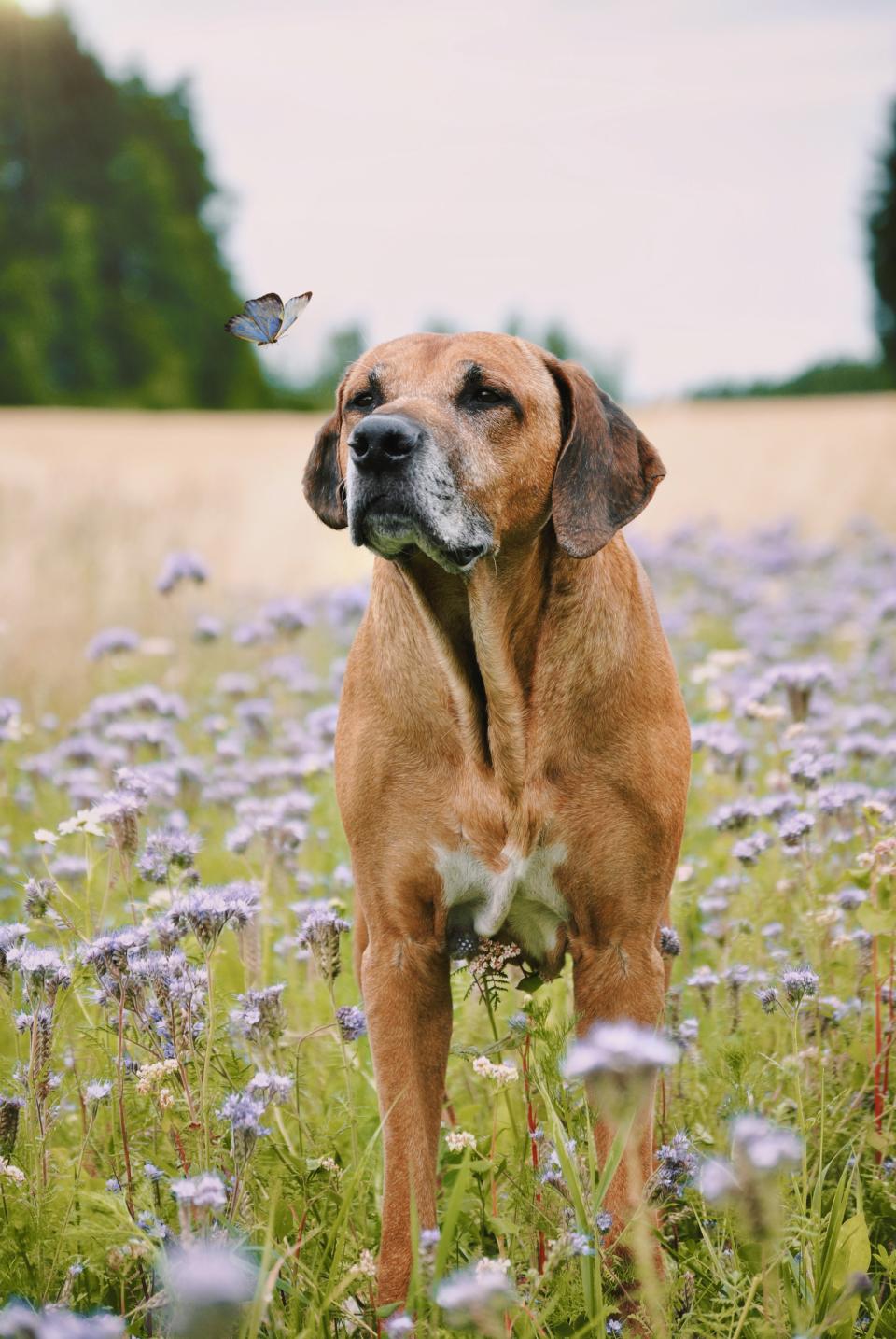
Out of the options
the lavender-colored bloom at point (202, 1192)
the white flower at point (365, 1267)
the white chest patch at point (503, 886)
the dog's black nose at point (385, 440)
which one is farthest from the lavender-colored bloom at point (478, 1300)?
the dog's black nose at point (385, 440)

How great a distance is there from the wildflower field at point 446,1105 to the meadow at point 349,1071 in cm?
1

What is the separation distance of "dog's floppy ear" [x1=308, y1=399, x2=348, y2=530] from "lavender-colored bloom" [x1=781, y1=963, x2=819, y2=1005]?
165cm

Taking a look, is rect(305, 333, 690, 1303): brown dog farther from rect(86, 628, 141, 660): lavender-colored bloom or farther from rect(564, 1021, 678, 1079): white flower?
rect(86, 628, 141, 660): lavender-colored bloom

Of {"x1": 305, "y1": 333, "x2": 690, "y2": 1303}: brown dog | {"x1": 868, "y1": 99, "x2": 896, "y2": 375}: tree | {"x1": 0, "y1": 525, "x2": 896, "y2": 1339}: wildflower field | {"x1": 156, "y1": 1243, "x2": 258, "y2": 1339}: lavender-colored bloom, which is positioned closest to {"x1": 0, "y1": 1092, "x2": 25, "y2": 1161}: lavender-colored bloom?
{"x1": 0, "y1": 525, "x2": 896, "y2": 1339}: wildflower field

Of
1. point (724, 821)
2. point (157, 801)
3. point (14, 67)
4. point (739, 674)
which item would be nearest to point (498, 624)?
point (724, 821)

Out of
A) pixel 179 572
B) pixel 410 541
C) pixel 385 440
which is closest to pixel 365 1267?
pixel 410 541

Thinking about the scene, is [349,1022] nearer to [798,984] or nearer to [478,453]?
[798,984]

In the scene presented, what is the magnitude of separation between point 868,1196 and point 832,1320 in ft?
3.60

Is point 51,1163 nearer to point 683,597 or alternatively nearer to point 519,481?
point 519,481

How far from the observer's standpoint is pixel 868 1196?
2.80 meters

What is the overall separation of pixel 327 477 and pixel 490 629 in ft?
2.47

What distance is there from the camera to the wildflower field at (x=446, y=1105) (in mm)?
1936

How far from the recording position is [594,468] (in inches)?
121

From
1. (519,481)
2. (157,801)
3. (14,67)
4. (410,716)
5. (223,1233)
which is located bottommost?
(14,67)
